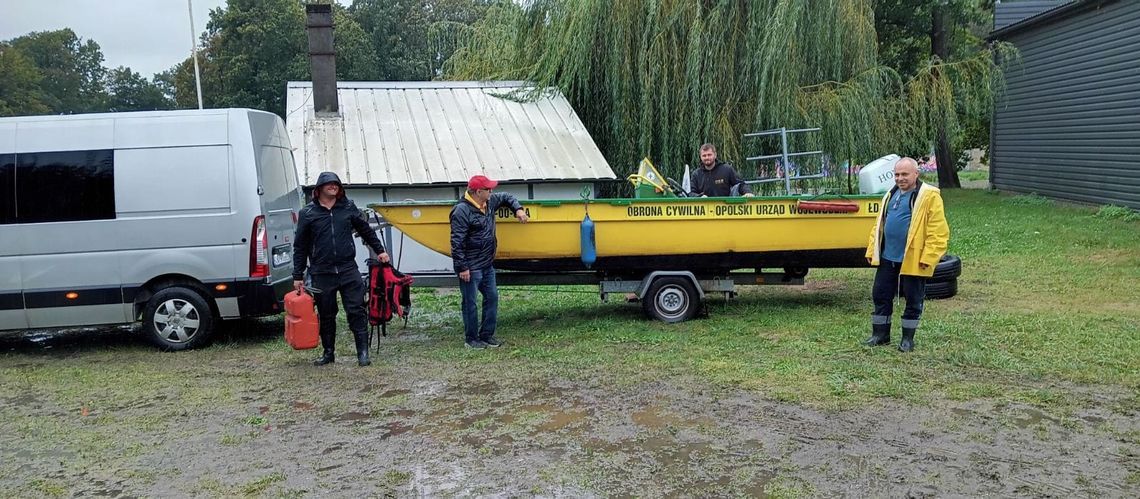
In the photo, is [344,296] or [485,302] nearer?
[344,296]

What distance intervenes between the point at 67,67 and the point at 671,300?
79.0 m

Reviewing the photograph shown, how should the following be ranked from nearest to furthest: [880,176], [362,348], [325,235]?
[325,235] → [362,348] → [880,176]

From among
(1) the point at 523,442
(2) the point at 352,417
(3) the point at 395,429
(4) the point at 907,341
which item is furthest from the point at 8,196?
(4) the point at 907,341

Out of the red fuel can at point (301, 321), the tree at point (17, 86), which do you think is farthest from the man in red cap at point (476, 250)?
the tree at point (17, 86)

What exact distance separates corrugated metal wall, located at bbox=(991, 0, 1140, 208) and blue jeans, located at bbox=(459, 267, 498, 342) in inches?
553

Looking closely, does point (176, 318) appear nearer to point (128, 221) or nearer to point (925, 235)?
point (128, 221)

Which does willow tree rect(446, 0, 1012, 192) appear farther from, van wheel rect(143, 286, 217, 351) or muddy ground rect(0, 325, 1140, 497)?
van wheel rect(143, 286, 217, 351)

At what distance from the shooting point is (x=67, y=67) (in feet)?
233

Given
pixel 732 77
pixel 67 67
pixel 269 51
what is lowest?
pixel 732 77

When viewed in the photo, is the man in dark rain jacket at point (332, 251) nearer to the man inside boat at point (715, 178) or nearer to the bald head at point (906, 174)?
the man inside boat at point (715, 178)

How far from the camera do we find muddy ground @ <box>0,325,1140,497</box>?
13.4 feet

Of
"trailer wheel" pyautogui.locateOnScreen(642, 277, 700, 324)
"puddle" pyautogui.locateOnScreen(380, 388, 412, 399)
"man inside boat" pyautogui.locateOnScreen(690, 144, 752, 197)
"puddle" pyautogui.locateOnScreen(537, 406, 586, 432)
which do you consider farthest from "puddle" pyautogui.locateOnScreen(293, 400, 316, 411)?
"man inside boat" pyautogui.locateOnScreen(690, 144, 752, 197)

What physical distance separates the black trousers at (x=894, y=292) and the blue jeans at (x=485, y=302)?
327 cm

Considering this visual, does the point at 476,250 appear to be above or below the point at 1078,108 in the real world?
below
